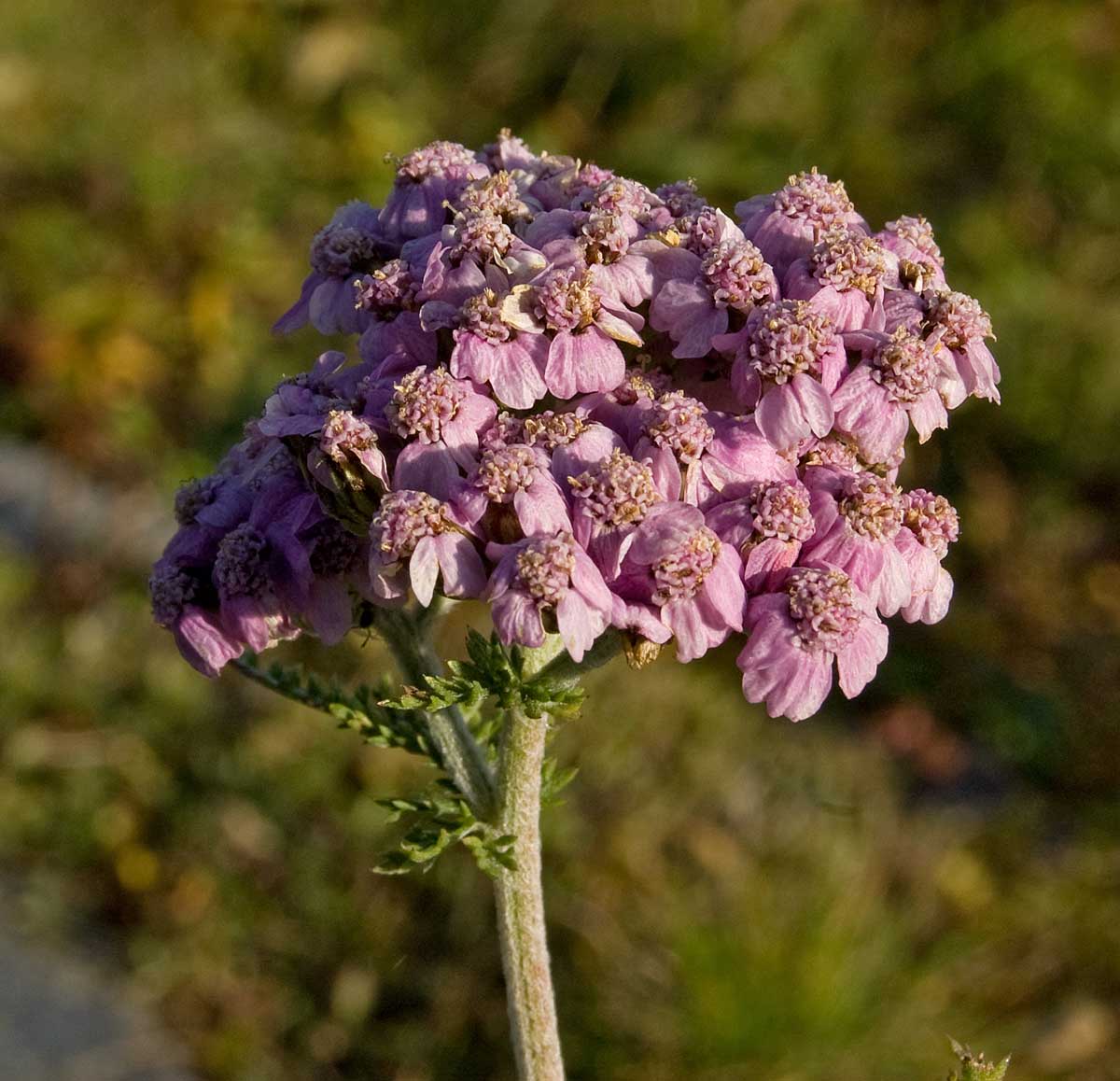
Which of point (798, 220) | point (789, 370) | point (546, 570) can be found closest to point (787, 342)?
point (789, 370)

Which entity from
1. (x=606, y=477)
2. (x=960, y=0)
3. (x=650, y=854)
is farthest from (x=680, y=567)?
(x=960, y=0)

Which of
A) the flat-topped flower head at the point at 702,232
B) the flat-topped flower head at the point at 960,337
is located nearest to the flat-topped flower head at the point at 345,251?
the flat-topped flower head at the point at 702,232

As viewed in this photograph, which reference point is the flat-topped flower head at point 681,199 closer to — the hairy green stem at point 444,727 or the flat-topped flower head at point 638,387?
the flat-topped flower head at point 638,387

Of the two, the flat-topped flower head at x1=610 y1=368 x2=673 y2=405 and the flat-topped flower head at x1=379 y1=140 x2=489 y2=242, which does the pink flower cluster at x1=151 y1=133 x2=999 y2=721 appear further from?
the flat-topped flower head at x1=379 y1=140 x2=489 y2=242

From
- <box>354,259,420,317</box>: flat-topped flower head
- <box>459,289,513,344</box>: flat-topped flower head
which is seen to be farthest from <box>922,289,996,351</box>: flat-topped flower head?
<box>354,259,420,317</box>: flat-topped flower head

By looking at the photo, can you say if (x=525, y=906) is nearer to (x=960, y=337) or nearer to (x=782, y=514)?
(x=782, y=514)
